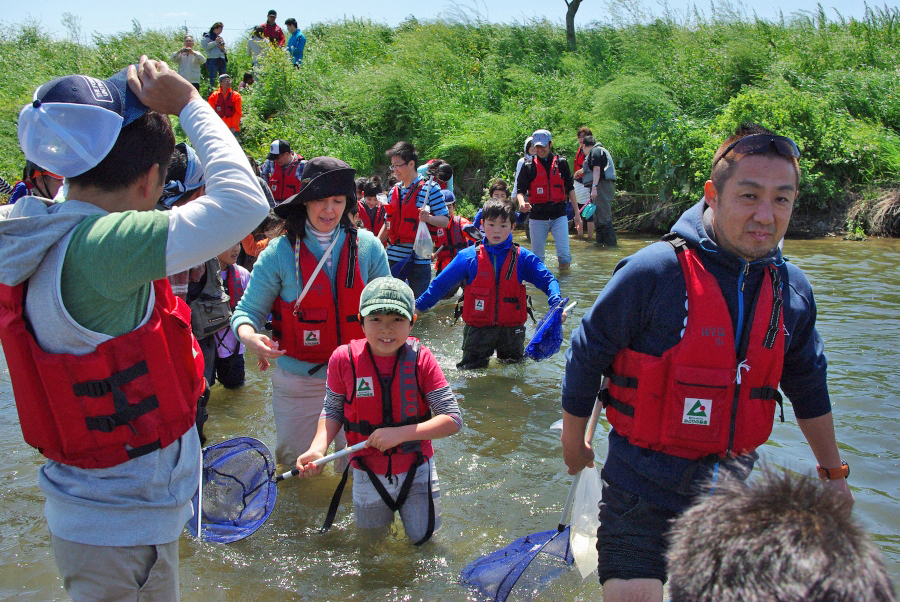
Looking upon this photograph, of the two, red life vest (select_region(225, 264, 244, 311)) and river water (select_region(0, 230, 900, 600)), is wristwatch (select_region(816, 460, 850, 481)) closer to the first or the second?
river water (select_region(0, 230, 900, 600))

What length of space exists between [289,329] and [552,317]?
85.4 inches

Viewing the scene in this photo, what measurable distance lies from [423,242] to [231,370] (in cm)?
252

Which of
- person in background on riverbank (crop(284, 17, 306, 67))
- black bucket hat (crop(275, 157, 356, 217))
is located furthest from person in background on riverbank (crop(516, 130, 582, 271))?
person in background on riverbank (crop(284, 17, 306, 67))

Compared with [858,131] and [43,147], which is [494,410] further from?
[858,131]

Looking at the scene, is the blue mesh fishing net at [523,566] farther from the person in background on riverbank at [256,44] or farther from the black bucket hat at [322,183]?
the person in background on riverbank at [256,44]

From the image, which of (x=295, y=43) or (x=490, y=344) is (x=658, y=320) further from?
(x=295, y=43)

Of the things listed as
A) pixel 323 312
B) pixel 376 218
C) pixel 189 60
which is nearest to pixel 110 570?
pixel 323 312

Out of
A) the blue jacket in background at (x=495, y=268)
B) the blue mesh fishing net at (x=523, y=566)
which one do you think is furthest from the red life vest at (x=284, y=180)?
the blue mesh fishing net at (x=523, y=566)

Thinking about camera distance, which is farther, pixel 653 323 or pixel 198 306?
pixel 198 306

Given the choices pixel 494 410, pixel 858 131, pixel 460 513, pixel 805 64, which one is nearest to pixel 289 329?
pixel 460 513

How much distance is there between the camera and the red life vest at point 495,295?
6.41 metres

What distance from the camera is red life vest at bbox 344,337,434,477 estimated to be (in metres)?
3.57

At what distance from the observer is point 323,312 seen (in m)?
4.18

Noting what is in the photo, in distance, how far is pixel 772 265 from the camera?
252 cm
